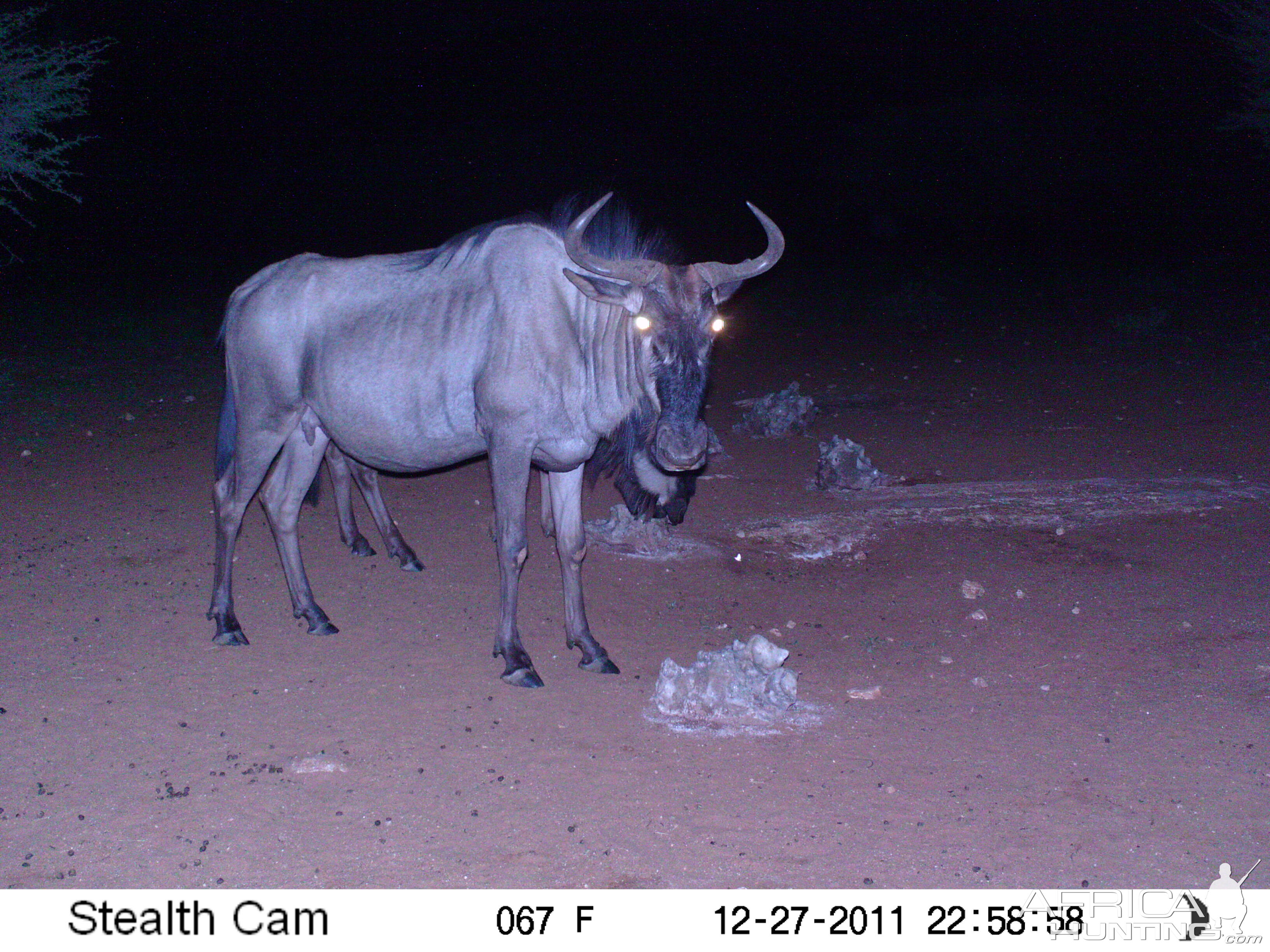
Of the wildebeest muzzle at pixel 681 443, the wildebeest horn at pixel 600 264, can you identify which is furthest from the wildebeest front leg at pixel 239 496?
the wildebeest muzzle at pixel 681 443

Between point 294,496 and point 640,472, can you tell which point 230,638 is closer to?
point 294,496

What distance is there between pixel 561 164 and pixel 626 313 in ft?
94.7

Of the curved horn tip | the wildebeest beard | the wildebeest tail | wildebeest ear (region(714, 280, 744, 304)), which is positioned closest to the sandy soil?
the wildebeest beard

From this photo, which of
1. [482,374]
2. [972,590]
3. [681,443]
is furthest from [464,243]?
[972,590]

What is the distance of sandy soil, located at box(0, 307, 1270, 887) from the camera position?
377 cm

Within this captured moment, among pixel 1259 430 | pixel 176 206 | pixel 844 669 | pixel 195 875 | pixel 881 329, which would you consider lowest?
pixel 176 206

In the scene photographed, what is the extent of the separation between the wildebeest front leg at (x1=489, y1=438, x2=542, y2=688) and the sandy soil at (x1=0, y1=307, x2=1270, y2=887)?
0.37 feet

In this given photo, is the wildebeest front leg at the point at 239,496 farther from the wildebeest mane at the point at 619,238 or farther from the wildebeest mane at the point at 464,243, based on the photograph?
the wildebeest mane at the point at 619,238

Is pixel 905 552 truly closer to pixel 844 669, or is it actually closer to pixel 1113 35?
pixel 844 669

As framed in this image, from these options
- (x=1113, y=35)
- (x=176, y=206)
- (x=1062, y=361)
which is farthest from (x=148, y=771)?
(x=1113, y=35)

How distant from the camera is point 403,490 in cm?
811

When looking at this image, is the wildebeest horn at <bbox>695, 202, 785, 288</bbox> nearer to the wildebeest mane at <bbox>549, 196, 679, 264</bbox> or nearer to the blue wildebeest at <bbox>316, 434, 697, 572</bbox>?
the wildebeest mane at <bbox>549, 196, 679, 264</bbox>

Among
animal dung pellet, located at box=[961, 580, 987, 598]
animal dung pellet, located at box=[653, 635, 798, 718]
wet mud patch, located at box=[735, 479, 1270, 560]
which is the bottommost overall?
wet mud patch, located at box=[735, 479, 1270, 560]

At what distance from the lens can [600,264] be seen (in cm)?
484
